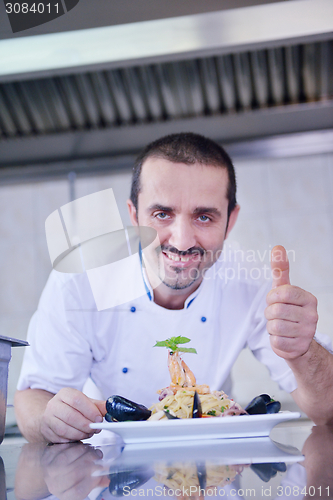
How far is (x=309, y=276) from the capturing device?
214cm

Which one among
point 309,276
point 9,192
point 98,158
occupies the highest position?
point 98,158

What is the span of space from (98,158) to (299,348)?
152 cm

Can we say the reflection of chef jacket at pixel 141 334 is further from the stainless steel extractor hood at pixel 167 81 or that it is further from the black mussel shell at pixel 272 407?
the stainless steel extractor hood at pixel 167 81

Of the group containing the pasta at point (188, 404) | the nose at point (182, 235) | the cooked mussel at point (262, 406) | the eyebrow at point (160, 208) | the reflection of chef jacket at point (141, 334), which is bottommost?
the reflection of chef jacket at point (141, 334)

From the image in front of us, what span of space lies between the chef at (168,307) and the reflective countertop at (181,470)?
1.99ft

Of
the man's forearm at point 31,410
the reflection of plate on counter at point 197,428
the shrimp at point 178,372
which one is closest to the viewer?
the reflection of plate on counter at point 197,428

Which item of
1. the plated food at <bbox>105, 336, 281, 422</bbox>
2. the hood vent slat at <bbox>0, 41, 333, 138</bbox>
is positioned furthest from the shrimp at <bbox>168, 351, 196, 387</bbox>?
the hood vent slat at <bbox>0, 41, 333, 138</bbox>

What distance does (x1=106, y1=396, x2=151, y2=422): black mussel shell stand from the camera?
75 centimetres

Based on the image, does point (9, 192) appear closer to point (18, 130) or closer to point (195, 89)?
point (18, 130)

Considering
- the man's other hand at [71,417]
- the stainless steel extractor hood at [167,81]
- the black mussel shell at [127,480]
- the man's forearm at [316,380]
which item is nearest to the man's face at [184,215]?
the stainless steel extractor hood at [167,81]

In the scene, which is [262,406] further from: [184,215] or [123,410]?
[184,215]

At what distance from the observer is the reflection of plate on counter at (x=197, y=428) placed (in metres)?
Result: 0.66

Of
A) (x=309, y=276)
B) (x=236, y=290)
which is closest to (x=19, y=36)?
(x=236, y=290)

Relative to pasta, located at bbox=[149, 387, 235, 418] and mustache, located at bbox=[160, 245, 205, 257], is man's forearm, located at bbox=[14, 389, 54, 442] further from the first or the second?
mustache, located at bbox=[160, 245, 205, 257]
